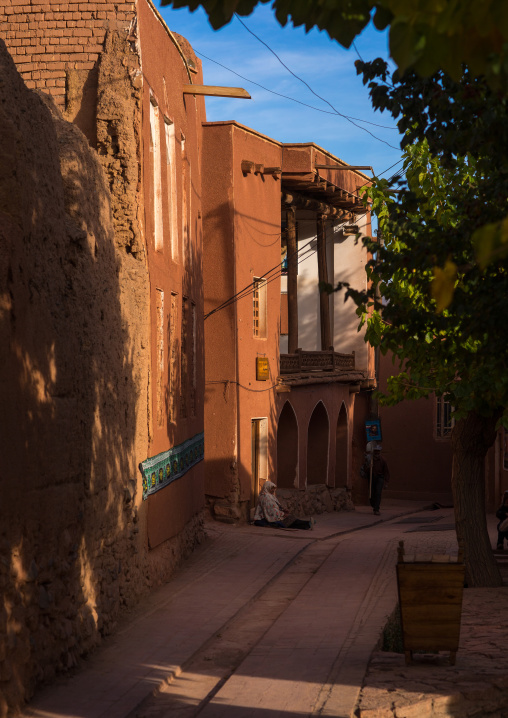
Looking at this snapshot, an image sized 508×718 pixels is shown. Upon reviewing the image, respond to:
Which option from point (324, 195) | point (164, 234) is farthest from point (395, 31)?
point (324, 195)

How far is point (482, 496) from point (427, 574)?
18.5 feet

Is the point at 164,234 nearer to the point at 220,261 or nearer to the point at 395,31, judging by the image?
the point at 220,261

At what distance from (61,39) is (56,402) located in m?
6.22

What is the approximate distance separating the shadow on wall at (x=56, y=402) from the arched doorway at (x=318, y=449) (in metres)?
15.1

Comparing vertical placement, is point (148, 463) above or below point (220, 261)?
below

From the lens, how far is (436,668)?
25.9 feet

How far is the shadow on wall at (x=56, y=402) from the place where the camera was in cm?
673

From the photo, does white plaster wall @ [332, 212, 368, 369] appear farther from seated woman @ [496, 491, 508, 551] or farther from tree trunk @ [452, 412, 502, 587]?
tree trunk @ [452, 412, 502, 587]

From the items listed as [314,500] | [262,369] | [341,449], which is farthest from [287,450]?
[341,449]

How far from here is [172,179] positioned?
14039 mm

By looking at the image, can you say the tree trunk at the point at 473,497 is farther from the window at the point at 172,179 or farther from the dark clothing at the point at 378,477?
the dark clothing at the point at 378,477

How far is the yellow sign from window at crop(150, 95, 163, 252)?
8.46 m

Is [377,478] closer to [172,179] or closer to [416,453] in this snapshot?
[416,453]

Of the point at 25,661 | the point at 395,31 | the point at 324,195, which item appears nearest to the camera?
the point at 395,31
